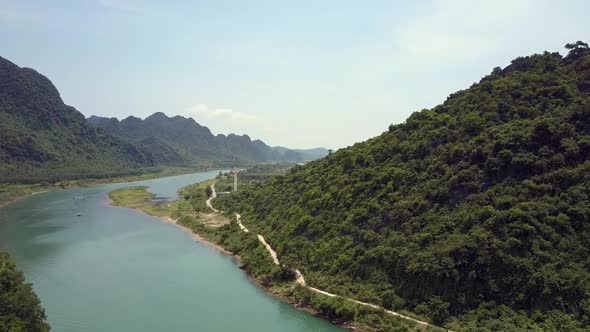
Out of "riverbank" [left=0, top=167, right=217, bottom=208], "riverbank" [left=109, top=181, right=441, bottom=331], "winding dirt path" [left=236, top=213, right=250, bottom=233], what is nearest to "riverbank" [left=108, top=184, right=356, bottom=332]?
"riverbank" [left=109, top=181, right=441, bottom=331]

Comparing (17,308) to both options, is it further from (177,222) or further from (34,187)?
(34,187)

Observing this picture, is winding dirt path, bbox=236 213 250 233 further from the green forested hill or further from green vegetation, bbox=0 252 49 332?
green vegetation, bbox=0 252 49 332

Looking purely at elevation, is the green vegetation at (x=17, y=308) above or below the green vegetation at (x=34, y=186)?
below

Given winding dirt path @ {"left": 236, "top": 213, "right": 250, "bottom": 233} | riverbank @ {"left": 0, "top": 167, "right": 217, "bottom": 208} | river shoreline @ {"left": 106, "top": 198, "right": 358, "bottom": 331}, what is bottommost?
river shoreline @ {"left": 106, "top": 198, "right": 358, "bottom": 331}

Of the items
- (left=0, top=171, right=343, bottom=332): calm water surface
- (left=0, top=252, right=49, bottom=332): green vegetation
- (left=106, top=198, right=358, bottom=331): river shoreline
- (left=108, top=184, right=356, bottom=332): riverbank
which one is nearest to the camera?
(left=0, top=252, right=49, bottom=332): green vegetation

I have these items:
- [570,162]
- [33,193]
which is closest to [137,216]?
[33,193]

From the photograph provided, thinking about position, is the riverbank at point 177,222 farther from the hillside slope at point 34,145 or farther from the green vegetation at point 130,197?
the hillside slope at point 34,145

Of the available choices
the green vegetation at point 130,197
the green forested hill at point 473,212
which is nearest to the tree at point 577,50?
the green forested hill at point 473,212

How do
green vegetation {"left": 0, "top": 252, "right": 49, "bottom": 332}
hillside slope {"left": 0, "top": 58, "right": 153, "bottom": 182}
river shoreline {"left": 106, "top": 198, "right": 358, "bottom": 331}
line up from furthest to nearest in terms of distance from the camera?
1. hillside slope {"left": 0, "top": 58, "right": 153, "bottom": 182}
2. river shoreline {"left": 106, "top": 198, "right": 358, "bottom": 331}
3. green vegetation {"left": 0, "top": 252, "right": 49, "bottom": 332}

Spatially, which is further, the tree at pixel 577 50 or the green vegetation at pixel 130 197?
the green vegetation at pixel 130 197
